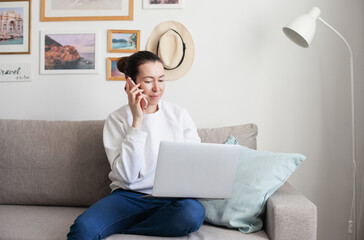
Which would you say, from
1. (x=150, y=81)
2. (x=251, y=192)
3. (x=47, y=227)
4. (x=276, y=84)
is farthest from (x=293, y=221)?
(x=276, y=84)

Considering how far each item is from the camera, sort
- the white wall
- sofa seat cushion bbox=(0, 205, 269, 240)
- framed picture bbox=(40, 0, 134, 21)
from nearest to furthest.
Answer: sofa seat cushion bbox=(0, 205, 269, 240)
the white wall
framed picture bbox=(40, 0, 134, 21)

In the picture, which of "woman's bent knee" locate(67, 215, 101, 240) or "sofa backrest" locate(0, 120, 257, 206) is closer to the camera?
"woman's bent knee" locate(67, 215, 101, 240)

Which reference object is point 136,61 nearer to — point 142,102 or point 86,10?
point 142,102

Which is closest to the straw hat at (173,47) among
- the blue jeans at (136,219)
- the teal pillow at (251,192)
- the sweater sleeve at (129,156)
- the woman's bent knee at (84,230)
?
the sweater sleeve at (129,156)

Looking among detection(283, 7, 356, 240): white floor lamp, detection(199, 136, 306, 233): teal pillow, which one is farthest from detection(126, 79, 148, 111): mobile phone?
detection(283, 7, 356, 240): white floor lamp

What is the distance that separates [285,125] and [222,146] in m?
1.09

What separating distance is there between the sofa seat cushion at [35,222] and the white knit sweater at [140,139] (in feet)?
0.91

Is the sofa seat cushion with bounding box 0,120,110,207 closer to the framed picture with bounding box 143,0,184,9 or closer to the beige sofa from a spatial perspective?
the beige sofa

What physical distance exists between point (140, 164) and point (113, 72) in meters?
0.93

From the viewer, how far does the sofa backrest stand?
215 centimetres

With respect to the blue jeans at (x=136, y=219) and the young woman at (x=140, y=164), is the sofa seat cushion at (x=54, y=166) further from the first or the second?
the blue jeans at (x=136, y=219)

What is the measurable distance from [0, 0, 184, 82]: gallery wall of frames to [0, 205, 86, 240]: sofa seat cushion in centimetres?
89

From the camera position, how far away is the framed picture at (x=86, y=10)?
257 centimetres

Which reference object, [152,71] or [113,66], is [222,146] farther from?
[113,66]
